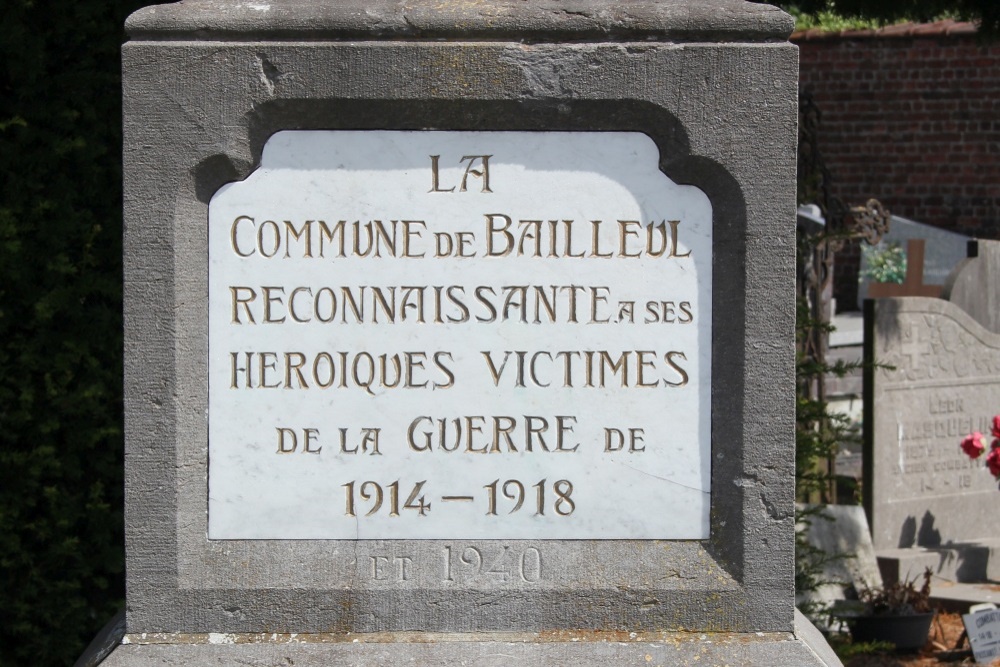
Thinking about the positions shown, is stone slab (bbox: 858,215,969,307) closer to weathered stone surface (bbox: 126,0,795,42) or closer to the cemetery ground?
the cemetery ground

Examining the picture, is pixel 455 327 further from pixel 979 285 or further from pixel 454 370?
pixel 979 285

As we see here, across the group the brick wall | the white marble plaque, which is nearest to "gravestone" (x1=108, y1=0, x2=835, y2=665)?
the white marble plaque

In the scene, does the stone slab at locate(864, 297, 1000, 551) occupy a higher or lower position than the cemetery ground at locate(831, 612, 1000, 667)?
higher

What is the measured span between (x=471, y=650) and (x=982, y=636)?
3190 millimetres

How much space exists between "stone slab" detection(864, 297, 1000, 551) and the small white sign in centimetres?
117

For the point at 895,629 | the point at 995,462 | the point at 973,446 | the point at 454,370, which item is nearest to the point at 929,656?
the point at 895,629

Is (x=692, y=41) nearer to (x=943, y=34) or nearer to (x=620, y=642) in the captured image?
(x=620, y=642)

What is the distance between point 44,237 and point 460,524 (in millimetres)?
1829

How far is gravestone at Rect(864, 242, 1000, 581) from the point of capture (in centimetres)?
598

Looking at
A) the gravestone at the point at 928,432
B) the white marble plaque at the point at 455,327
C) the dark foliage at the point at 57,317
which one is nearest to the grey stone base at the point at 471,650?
the white marble plaque at the point at 455,327

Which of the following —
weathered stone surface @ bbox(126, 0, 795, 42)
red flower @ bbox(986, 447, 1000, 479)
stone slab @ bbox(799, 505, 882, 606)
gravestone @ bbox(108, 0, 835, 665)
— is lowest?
stone slab @ bbox(799, 505, 882, 606)

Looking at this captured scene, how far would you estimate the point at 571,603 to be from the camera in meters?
2.37

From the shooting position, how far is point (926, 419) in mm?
6250

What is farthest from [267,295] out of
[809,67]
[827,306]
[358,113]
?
[809,67]
